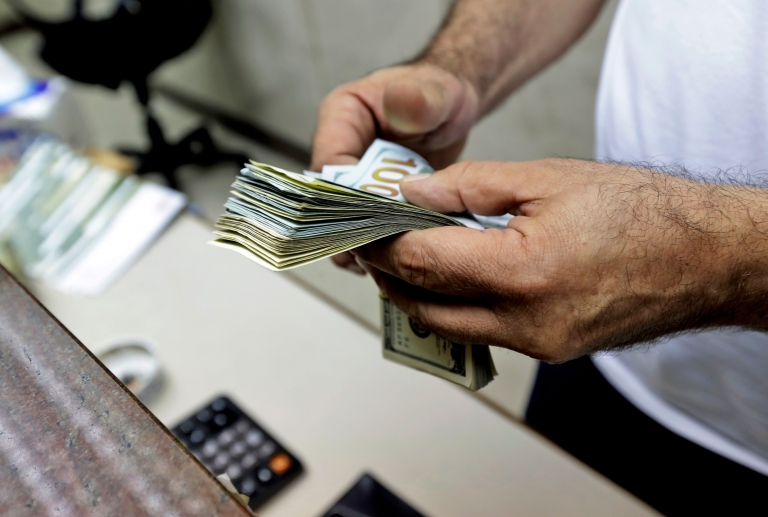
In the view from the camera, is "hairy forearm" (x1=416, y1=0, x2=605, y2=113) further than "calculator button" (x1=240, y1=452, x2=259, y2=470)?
Yes

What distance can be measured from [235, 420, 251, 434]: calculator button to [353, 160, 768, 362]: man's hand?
0.36 m

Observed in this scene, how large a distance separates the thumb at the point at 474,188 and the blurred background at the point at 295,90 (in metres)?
0.21

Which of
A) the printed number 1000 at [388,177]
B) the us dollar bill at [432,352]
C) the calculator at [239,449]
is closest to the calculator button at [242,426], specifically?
the calculator at [239,449]

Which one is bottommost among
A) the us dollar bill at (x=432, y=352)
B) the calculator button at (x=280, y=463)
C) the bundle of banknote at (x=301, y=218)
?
the calculator button at (x=280, y=463)

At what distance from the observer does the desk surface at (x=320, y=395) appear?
69cm

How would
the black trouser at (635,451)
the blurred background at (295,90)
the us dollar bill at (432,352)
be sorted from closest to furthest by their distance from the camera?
the us dollar bill at (432,352)
the black trouser at (635,451)
the blurred background at (295,90)

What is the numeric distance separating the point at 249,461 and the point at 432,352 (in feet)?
0.90

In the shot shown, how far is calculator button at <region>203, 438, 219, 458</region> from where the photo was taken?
0.72 m

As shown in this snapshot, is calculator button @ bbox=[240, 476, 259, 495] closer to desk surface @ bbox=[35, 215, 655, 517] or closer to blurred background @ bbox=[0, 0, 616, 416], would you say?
desk surface @ bbox=[35, 215, 655, 517]

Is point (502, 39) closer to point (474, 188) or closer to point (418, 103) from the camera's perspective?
point (418, 103)

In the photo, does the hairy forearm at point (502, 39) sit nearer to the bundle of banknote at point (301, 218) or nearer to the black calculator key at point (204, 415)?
the bundle of banknote at point (301, 218)

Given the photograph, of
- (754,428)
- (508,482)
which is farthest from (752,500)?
(508,482)

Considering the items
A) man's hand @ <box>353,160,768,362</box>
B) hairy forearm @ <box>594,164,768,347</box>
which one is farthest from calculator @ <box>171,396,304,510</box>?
hairy forearm @ <box>594,164,768,347</box>

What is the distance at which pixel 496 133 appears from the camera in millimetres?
1983
